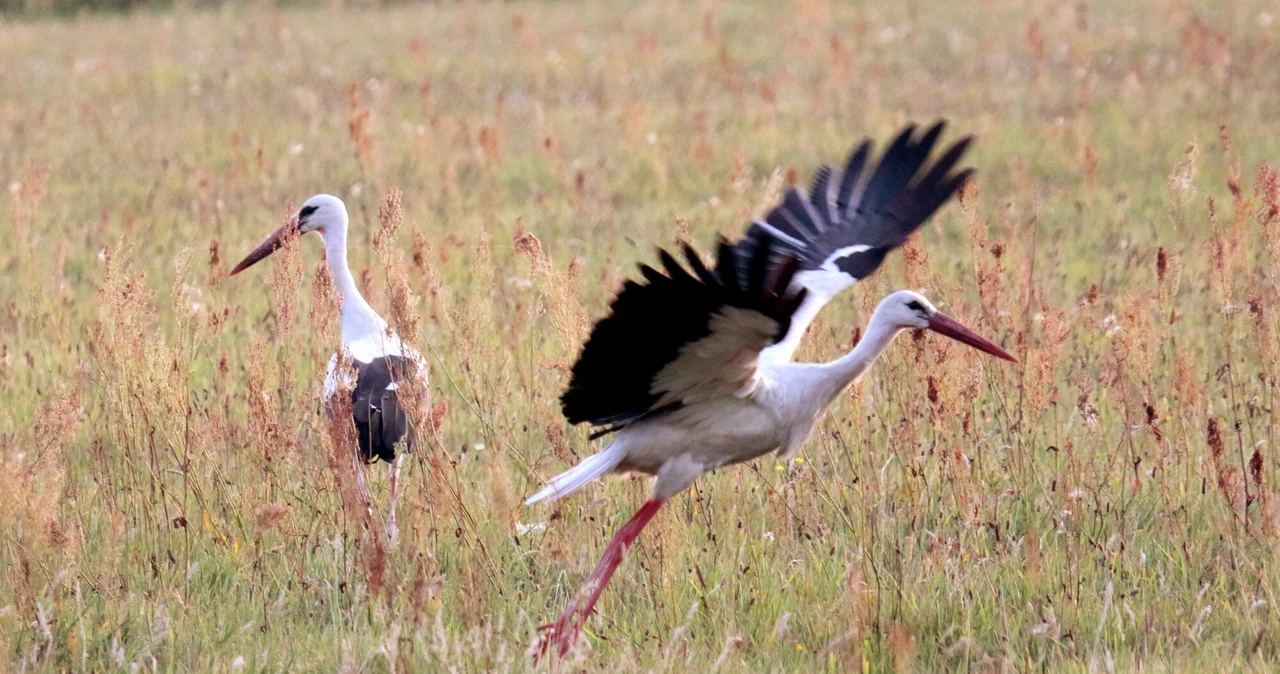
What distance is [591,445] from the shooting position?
16.7ft

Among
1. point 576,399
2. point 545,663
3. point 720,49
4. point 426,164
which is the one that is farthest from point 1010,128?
point 545,663

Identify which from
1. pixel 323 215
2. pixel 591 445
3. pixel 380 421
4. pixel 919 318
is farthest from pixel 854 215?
pixel 323 215

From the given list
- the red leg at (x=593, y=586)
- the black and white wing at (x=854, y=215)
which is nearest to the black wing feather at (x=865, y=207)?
the black and white wing at (x=854, y=215)

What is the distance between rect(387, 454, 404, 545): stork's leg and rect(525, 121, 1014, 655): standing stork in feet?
1.51

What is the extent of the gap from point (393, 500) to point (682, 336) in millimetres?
1177

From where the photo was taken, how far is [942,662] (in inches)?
143

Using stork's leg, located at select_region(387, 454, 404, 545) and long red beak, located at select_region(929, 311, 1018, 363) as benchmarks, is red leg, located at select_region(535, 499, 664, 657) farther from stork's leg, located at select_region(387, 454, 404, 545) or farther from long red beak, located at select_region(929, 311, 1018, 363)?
long red beak, located at select_region(929, 311, 1018, 363)

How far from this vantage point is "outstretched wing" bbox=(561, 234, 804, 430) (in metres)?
3.18

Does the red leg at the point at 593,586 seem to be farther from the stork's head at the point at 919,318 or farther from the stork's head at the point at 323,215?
the stork's head at the point at 323,215

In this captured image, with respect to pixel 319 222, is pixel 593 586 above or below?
below

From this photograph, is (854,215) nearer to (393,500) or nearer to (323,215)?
(393,500)

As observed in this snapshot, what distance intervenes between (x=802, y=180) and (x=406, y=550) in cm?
651

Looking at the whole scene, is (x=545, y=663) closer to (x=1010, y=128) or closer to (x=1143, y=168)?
(x=1143, y=168)

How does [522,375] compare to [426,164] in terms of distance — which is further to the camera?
[426,164]
